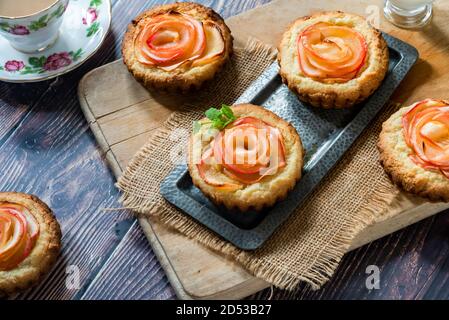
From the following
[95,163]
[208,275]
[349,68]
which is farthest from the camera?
[95,163]

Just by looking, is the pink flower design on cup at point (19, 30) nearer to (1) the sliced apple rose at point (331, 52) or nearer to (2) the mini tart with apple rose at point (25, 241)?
(2) the mini tart with apple rose at point (25, 241)

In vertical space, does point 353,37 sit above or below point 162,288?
above

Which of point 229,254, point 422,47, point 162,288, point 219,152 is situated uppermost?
point 422,47

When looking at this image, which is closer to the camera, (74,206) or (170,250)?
(170,250)

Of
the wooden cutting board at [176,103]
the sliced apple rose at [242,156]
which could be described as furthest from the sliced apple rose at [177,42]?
the sliced apple rose at [242,156]

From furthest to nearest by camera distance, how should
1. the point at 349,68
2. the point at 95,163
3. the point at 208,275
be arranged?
the point at 95,163
the point at 349,68
the point at 208,275

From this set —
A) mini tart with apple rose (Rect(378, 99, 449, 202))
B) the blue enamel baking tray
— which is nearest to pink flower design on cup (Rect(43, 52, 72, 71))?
the blue enamel baking tray
